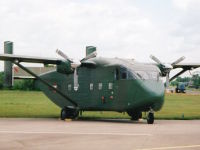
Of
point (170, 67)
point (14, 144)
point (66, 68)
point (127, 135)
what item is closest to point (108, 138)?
point (127, 135)

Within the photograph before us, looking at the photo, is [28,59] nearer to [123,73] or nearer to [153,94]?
[123,73]

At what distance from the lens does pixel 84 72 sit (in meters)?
26.9

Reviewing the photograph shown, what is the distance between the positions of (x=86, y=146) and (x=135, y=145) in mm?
1458

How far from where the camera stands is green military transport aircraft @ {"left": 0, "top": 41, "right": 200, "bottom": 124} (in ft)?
77.7

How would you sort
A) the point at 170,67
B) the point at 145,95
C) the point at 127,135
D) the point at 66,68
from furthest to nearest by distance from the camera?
the point at 170,67
the point at 66,68
the point at 145,95
the point at 127,135

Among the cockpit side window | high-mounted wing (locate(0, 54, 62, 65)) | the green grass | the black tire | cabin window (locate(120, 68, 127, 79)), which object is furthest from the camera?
the green grass

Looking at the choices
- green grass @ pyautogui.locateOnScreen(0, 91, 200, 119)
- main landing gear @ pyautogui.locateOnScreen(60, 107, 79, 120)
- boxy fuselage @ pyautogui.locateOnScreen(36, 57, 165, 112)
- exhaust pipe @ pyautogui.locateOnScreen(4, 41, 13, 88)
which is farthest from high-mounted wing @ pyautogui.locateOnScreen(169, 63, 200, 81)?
exhaust pipe @ pyautogui.locateOnScreen(4, 41, 13, 88)

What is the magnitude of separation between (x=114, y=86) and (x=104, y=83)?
2.98ft

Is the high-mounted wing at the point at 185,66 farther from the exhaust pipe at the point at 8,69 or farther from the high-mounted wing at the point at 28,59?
the exhaust pipe at the point at 8,69

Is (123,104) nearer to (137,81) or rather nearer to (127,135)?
(137,81)

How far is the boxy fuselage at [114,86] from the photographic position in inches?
928

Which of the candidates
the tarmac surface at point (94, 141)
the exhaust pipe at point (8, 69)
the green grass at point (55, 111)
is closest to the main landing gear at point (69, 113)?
the green grass at point (55, 111)

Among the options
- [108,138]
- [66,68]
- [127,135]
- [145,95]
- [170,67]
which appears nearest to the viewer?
[108,138]

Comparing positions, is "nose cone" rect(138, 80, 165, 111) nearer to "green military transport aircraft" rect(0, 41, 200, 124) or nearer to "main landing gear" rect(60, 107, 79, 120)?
"green military transport aircraft" rect(0, 41, 200, 124)
